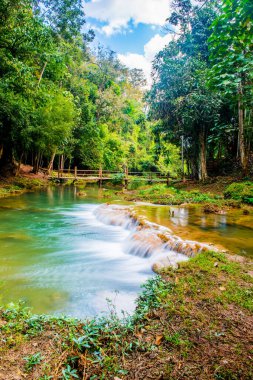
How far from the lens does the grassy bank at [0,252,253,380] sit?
2.02 metres

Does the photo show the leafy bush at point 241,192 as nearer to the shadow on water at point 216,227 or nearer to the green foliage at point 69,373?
the shadow on water at point 216,227

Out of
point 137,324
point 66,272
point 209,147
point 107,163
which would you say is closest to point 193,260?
point 137,324

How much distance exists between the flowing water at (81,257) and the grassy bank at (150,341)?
37.5 inches

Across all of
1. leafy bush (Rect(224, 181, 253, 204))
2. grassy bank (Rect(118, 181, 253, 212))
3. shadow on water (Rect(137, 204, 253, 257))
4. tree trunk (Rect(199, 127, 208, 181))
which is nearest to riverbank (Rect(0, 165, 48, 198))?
grassy bank (Rect(118, 181, 253, 212))

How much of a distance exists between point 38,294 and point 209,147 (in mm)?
19443

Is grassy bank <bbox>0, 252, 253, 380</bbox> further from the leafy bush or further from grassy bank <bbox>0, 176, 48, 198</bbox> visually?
grassy bank <bbox>0, 176, 48, 198</bbox>

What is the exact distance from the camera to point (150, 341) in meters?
2.38

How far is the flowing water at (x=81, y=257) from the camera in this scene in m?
4.06

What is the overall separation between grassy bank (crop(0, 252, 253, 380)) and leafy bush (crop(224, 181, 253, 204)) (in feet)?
27.9

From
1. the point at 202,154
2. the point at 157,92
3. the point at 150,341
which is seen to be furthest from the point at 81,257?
the point at 157,92

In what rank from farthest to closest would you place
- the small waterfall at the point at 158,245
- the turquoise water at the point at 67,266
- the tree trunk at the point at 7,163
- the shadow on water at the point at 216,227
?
the tree trunk at the point at 7,163 < the shadow on water at the point at 216,227 < the small waterfall at the point at 158,245 < the turquoise water at the point at 67,266

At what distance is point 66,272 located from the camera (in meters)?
5.16

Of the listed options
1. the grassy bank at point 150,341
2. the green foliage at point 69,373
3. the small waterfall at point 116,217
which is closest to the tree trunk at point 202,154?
the small waterfall at point 116,217

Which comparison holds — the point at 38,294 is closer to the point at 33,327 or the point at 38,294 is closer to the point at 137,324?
the point at 33,327
